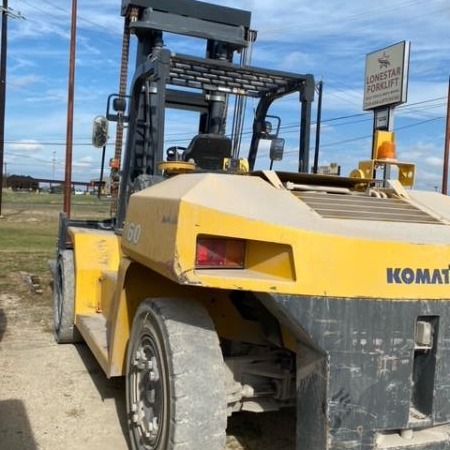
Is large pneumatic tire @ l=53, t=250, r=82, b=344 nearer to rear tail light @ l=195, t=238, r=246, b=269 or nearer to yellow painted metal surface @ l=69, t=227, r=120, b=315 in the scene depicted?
yellow painted metal surface @ l=69, t=227, r=120, b=315

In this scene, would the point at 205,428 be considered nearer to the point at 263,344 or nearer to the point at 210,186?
the point at 263,344

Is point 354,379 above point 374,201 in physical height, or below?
below

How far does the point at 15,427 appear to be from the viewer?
4.14 meters

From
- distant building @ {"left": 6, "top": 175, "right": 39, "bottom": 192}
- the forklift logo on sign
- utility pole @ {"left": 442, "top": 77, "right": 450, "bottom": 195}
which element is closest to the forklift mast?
the forklift logo on sign

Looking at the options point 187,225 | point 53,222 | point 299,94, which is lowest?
point 53,222

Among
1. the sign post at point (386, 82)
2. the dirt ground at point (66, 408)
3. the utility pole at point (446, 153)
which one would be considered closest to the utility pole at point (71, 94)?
the sign post at point (386, 82)

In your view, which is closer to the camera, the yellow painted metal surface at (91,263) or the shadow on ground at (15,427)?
the shadow on ground at (15,427)

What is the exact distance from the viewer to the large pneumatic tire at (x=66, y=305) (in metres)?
6.13

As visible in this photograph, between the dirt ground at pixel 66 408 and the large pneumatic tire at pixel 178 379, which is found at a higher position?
the large pneumatic tire at pixel 178 379

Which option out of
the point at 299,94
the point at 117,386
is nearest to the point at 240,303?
the point at 117,386

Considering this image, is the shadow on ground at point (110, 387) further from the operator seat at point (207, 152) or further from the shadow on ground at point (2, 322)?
the operator seat at point (207, 152)

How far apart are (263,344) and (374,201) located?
1037 millimetres

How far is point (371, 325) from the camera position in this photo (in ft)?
8.71

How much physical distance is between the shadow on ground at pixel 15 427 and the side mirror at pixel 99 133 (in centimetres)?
249
